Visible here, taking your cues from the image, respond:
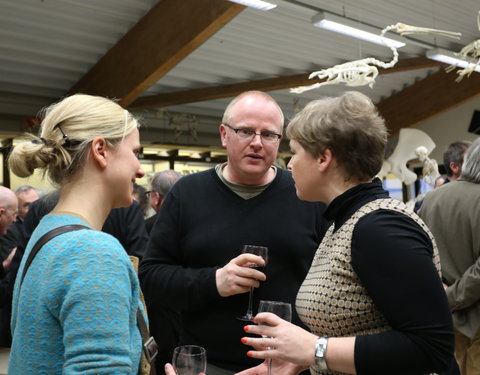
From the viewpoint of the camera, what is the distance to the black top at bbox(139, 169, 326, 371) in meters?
2.08

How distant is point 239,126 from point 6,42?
6.92 m

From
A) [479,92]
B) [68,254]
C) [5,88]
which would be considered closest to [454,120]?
[479,92]

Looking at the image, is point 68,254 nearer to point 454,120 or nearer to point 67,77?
point 67,77

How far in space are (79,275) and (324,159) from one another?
794mm

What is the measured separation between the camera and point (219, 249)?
2.15m

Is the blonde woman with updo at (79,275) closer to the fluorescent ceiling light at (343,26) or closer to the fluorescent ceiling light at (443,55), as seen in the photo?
the fluorescent ceiling light at (343,26)

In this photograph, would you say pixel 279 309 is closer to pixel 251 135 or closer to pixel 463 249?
pixel 251 135

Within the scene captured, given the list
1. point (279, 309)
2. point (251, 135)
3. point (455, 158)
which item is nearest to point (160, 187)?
point (251, 135)

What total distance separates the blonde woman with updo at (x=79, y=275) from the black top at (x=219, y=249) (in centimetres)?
79

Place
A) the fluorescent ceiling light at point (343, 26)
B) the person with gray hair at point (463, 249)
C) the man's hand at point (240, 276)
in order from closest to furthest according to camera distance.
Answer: the man's hand at point (240, 276)
the person with gray hair at point (463, 249)
the fluorescent ceiling light at point (343, 26)

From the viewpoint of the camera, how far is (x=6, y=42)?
7.98 meters

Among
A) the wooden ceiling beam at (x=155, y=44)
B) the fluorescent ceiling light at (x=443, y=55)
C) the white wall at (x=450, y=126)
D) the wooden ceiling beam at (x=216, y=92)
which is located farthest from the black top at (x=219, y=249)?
the white wall at (x=450, y=126)

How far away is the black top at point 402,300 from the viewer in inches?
52.2

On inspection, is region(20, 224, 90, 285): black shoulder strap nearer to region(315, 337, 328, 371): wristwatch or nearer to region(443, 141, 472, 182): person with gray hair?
region(315, 337, 328, 371): wristwatch
